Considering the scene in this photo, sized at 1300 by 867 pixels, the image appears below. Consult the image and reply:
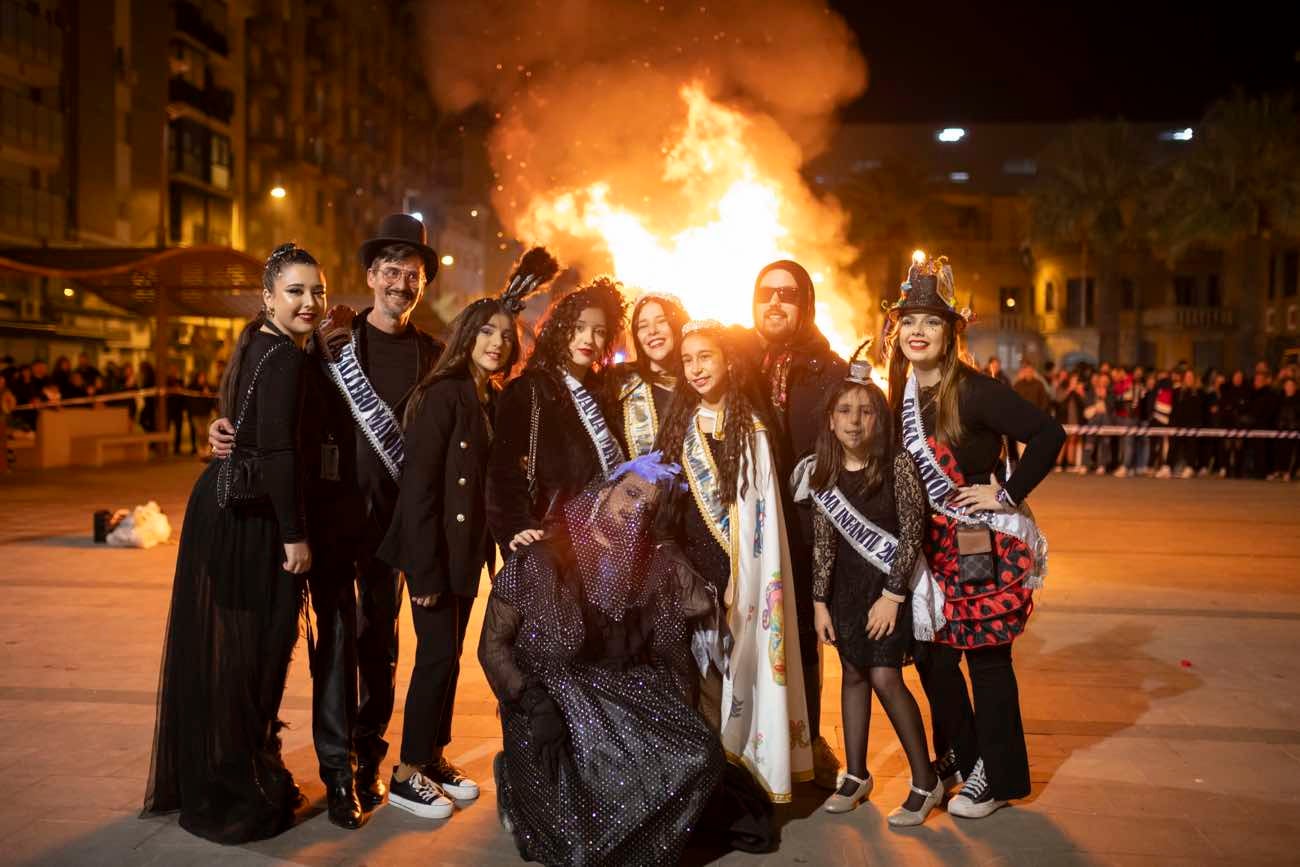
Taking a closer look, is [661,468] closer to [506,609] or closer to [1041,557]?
[506,609]

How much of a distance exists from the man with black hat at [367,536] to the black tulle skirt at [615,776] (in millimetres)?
875

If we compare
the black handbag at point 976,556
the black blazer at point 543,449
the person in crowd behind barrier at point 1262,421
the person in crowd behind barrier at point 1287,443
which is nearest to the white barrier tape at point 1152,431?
the person in crowd behind barrier at point 1262,421

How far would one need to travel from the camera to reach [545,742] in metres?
4.20

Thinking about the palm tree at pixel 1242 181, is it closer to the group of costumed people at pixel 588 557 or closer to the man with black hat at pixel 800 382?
the man with black hat at pixel 800 382

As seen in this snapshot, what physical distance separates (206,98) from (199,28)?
2.67m

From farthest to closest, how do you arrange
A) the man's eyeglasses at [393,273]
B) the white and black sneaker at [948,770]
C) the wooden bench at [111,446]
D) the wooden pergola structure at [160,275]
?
1. the wooden bench at [111,446]
2. the wooden pergola structure at [160,275]
3. the white and black sneaker at [948,770]
4. the man's eyeglasses at [393,273]

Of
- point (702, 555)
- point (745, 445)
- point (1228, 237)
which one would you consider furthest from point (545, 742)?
point (1228, 237)

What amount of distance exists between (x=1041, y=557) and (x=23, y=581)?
847 centimetres

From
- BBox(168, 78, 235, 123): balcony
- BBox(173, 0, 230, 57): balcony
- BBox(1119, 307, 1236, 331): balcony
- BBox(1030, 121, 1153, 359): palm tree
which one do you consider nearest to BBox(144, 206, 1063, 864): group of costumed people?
BBox(1030, 121, 1153, 359): palm tree

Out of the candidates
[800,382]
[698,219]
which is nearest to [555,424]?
[800,382]

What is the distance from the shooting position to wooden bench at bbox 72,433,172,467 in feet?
69.2

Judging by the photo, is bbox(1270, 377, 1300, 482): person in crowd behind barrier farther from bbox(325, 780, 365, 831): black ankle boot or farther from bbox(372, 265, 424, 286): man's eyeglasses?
bbox(325, 780, 365, 831): black ankle boot

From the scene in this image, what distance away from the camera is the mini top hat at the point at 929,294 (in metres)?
4.91

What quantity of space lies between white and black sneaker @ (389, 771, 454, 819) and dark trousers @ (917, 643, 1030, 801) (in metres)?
2.08
